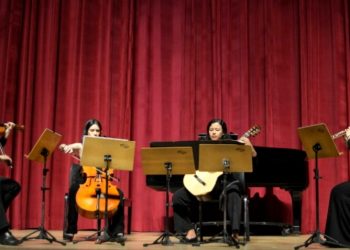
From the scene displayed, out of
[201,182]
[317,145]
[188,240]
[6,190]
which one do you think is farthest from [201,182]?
[6,190]

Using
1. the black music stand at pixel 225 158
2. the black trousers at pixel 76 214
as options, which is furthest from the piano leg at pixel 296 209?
the black trousers at pixel 76 214

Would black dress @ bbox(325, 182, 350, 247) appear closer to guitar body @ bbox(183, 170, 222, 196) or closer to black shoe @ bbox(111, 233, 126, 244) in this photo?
guitar body @ bbox(183, 170, 222, 196)

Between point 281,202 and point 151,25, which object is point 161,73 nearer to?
point 151,25

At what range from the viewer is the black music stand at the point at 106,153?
4.80m

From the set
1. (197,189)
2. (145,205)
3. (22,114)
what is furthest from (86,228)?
(197,189)

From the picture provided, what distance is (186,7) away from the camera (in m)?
7.29

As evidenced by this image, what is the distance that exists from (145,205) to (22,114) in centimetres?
195

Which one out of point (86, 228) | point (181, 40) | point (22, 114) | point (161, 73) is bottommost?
point (86, 228)

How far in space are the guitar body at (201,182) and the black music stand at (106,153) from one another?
2.56 ft

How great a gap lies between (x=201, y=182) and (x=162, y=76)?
2.20m

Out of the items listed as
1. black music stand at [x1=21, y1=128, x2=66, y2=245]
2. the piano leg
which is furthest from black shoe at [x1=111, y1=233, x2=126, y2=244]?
the piano leg

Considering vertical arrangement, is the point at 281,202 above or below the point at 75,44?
below

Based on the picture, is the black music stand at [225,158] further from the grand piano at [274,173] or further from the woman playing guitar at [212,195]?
the grand piano at [274,173]

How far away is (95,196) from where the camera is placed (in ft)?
16.7
